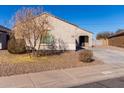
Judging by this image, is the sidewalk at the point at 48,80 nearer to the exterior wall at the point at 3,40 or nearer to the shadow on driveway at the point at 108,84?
the shadow on driveway at the point at 108,84

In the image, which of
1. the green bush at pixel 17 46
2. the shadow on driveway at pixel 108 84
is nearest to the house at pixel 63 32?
the green bush at pixel 17 46

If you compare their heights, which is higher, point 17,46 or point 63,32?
point 63,32

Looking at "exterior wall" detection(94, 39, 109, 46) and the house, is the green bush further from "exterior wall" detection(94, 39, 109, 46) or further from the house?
"exterior wall" detection(94, 39, 109, 46)

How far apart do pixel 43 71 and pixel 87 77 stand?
2.95 m

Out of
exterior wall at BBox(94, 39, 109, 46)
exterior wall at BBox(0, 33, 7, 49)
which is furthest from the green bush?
exterior wall at BBox(94, 39, 109, 46)

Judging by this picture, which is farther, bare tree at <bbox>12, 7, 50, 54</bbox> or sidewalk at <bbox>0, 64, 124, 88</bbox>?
bare tree at <bbox>12, 7, 50, 54</bbox>

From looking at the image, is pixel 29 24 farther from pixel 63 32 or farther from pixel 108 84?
pixel 108 84

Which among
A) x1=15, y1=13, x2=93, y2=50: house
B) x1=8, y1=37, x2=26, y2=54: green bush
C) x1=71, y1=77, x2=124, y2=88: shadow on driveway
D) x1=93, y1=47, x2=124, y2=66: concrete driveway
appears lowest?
x1=71, y1=77, x2=124, y2=88: shadow on driveway

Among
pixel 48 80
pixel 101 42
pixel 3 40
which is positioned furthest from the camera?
pixel 101 42

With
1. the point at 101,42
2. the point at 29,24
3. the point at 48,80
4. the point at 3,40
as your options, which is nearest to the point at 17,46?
the point at 29,24

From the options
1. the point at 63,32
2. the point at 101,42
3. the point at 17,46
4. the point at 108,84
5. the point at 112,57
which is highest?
the point at 63,32

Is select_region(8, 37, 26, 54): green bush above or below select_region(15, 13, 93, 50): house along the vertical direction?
below

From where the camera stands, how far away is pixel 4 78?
956cm

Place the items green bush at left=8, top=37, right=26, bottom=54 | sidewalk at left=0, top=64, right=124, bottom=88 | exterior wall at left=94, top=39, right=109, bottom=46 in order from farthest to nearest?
exterior wall at left=94, top=39, right=109, bottom=46
green bush at left=8, top=37, right=26, bottom=54
sidewalk at left=0, top=64, right=124, bottom=88
